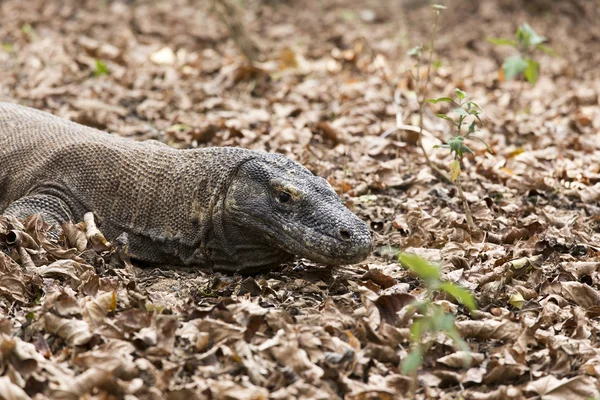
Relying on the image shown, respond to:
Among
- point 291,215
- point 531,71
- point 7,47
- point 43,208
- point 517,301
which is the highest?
point 531,71

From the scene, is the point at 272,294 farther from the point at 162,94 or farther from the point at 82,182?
the point at 162,94

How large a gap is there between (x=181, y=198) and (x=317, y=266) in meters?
1.06

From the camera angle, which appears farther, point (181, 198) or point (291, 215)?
point (181, 198)

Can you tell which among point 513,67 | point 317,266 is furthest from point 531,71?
point 317,266

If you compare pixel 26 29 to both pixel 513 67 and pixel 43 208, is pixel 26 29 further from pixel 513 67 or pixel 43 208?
pixel 513 67

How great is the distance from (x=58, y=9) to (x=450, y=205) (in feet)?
30.0

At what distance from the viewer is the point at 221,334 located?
12.8ft

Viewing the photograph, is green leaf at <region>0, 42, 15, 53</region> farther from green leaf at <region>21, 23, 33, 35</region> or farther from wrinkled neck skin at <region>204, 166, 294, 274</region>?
wrinkled neck skin at <region>204, 166, 294, 274</region>

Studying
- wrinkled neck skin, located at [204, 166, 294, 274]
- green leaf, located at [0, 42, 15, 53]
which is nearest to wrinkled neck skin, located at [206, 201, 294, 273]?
wrinkled neck skin, located at [204, 166, 294, 274]

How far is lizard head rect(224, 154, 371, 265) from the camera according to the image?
4.82m

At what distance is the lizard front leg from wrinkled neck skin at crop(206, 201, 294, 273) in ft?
3.77

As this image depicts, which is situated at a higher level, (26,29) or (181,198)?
(181,198)

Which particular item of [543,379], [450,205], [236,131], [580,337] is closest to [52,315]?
[543,379]

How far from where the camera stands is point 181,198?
5.42 m
